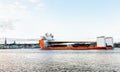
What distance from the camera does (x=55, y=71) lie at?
148ft

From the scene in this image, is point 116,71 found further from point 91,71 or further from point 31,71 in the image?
point 31,71

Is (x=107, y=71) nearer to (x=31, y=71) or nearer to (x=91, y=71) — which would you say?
(x=91, y=71)

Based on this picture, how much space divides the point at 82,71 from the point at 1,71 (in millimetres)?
13527

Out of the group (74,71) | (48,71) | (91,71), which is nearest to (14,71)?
(48,71)

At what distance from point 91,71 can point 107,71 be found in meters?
2.58

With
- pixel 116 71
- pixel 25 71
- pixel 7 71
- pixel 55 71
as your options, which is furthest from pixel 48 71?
pixel 116 71

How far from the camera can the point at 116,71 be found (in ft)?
144

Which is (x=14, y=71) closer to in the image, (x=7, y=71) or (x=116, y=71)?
(x=7, y=71)

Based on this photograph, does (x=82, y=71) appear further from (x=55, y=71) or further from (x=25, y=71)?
(x=25, y=71)

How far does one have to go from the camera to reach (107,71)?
44.2 metres

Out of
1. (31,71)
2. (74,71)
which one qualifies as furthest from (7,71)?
(74,71)

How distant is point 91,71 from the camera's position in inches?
1746

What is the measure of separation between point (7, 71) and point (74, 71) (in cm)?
1123

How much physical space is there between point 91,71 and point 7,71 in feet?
45.9
